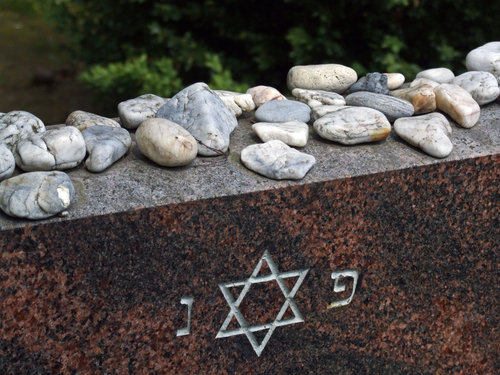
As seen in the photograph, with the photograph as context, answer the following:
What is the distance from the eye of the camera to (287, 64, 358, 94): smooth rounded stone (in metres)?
2.30

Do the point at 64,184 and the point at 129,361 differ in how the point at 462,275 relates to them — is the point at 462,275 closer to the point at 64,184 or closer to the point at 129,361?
the point at 129,361

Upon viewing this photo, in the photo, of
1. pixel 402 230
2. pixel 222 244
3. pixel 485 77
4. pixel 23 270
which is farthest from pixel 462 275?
pixel 23 270

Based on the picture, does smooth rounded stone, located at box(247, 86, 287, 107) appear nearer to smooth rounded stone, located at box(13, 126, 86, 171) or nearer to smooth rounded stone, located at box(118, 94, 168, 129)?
smooth rounded stone, located at box(118, 94, 168, 129)

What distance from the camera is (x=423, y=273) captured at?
2084mm

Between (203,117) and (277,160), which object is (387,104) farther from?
(203,117)

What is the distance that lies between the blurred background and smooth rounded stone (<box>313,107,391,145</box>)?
1916mm

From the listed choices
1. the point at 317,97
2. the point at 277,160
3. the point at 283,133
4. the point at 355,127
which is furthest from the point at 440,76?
the point at 277,160

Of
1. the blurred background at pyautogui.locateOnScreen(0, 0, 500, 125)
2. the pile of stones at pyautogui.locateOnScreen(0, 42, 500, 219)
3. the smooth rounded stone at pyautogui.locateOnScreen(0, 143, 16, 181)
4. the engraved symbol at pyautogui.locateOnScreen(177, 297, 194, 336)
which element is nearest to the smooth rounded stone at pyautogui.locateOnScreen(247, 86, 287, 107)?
the pile of stones at pyautogui.locateOnScreen(0, 42, 500, 219)

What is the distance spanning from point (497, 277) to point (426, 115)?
2.25 ft

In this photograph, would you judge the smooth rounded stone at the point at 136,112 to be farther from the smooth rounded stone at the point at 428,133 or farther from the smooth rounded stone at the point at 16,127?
the smooth rounded stone at the point at 428,133

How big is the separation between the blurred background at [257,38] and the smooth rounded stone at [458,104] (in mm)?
1652

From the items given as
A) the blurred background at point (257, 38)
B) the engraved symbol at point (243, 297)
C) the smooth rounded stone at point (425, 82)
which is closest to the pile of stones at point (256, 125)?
the smooth rounded stone at point (425, 82)

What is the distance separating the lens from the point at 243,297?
6.23 ft

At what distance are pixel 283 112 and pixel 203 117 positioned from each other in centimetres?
35
